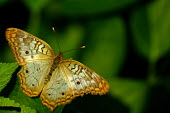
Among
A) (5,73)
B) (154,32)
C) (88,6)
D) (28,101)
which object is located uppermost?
(88,6)

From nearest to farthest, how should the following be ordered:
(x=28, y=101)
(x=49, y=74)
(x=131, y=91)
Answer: (x=28, y=101), (x=49, y=74), (x=131, y=91)

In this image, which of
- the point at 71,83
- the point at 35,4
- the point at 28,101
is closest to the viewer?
the point at 28,101

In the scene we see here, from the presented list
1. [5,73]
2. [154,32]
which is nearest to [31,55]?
[5,73]

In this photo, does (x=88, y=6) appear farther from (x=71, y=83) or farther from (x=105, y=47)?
(x=71, y=83)

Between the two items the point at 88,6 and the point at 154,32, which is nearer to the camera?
the point at 154,32

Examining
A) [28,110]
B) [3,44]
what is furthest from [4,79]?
[3,44]

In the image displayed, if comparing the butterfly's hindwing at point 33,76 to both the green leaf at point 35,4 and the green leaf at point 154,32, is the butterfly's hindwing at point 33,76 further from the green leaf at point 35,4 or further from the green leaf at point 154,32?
the green leaf at point 154,32

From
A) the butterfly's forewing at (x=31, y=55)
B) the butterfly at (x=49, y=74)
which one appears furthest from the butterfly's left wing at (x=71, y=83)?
the butterfly's forewing at (x=31, y=55)
